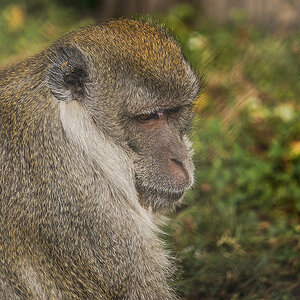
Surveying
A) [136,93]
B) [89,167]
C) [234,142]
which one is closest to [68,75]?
[136,93]

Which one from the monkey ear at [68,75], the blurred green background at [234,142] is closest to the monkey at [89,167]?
the monkey ear at [68,75]

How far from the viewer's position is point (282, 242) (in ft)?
19.5

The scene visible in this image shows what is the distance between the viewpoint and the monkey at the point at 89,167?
12.9 feet

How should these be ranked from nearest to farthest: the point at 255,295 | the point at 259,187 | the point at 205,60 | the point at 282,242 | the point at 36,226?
the point at 36,226, the point at 255,295, the point at 282,242, the point at 259,187, the point at 205,60

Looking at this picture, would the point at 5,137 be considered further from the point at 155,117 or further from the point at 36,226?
the point at 155,117

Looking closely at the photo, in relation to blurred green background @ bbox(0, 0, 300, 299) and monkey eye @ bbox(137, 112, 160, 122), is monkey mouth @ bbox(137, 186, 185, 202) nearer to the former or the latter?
monkey eye @ bbox(137, 112, 160, 122)

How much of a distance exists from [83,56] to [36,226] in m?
1.16

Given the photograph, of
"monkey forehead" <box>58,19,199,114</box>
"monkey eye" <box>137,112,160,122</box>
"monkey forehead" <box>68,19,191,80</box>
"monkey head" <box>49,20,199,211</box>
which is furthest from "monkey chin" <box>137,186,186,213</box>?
"monkey forehead" <box>68,19,191,80</box>

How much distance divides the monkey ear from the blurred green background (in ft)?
4.36

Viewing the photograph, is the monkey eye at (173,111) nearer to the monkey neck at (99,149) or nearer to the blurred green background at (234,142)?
the monkey neck at (99,149)

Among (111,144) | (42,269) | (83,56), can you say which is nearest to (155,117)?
(111,144)

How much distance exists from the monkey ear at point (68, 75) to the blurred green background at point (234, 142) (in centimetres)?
133

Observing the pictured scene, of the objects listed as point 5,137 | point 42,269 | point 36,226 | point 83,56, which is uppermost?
point 83,56

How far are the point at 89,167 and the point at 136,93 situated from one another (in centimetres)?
61
